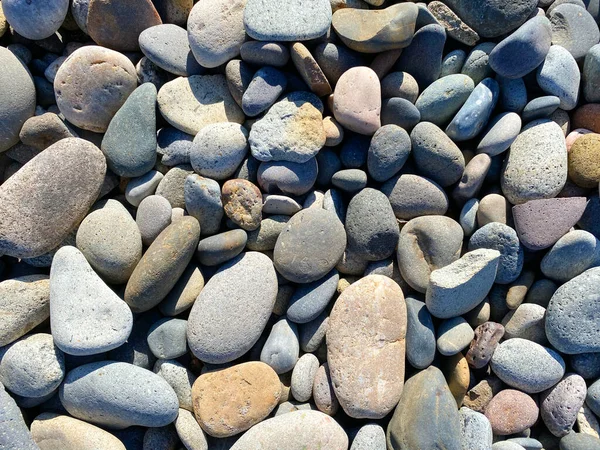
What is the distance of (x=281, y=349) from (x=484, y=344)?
850 mm

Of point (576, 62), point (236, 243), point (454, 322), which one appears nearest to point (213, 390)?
point (236, 243)

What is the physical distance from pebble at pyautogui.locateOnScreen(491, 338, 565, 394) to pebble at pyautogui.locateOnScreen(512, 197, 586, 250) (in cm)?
44

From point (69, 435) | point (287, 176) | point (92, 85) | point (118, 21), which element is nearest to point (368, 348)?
point (287, 176)

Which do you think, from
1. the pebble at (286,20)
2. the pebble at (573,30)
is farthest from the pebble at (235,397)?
the pebble at (573,30)

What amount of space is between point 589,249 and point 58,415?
2.32m

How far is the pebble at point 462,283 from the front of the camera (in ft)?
6.16

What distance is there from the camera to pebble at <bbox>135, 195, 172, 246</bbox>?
199cm

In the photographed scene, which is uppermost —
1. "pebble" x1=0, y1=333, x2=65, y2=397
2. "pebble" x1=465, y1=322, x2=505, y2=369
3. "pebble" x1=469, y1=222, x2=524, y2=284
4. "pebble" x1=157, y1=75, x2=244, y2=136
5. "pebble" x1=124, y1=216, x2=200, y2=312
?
"pebble" x1=157, y1=75, x2=244, y2=136

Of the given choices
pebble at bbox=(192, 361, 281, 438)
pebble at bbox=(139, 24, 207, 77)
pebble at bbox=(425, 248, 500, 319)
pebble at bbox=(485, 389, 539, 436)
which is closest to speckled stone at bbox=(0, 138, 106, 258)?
pebble at bbox=(139, 24, 207, 77)

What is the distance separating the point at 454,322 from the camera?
1.99 metres

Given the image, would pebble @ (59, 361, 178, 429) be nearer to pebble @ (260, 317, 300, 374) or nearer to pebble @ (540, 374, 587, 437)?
pebble @ (260, 317, 300, 374)

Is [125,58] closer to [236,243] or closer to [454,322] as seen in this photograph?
[236,243]

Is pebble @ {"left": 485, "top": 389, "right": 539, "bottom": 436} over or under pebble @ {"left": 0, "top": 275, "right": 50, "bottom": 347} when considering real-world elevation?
under

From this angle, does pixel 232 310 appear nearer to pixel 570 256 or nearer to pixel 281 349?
pixel 281 349
